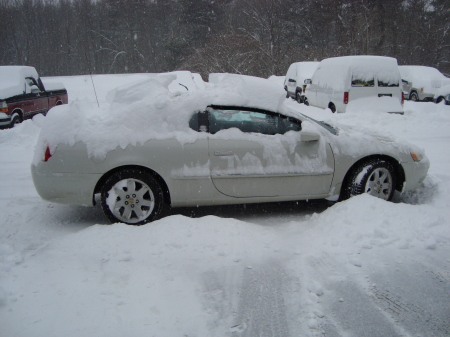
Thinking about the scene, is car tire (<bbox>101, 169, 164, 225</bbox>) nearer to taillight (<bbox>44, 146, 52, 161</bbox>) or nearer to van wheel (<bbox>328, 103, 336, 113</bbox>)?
taillight (<bbox>44, 146, 52, 161</bbox>)

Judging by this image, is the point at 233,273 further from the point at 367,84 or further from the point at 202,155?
the point at 367,84

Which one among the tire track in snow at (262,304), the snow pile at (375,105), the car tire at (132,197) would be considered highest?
the snow pile at (375,105)

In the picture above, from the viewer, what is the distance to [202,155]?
4352 mm

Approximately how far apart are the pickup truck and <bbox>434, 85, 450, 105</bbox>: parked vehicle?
1663cm

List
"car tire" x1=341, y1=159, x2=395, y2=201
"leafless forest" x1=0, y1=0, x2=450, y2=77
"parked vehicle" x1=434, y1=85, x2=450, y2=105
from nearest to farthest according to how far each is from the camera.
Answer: "car tire" x1=341, y1=159, x2=395, y2=201 < "parked vehicle" x1=434, y1=85, x2=450, y2=105 < "leafless forest" x1=0, y1=0, x2=450, y2=77

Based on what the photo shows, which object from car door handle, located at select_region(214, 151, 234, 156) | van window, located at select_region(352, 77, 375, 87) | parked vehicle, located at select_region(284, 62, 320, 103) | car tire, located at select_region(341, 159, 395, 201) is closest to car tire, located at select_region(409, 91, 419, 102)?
parked vehicle, located at select_region(284, 62, 320, 103)

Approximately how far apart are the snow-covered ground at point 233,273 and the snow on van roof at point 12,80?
722 centimetres

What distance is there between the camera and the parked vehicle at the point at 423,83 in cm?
1816

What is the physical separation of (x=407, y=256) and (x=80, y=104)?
413cm

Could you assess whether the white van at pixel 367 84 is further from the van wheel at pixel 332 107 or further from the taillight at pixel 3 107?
the taillight at pixel 3 107

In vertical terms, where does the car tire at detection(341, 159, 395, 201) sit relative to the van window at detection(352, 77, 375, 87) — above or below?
below

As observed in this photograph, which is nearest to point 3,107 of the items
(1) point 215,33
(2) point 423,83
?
(2) point 423,83

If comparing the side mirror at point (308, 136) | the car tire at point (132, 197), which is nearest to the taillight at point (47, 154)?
the car tire at point (132, 197)

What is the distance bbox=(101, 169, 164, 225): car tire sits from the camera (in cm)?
426
